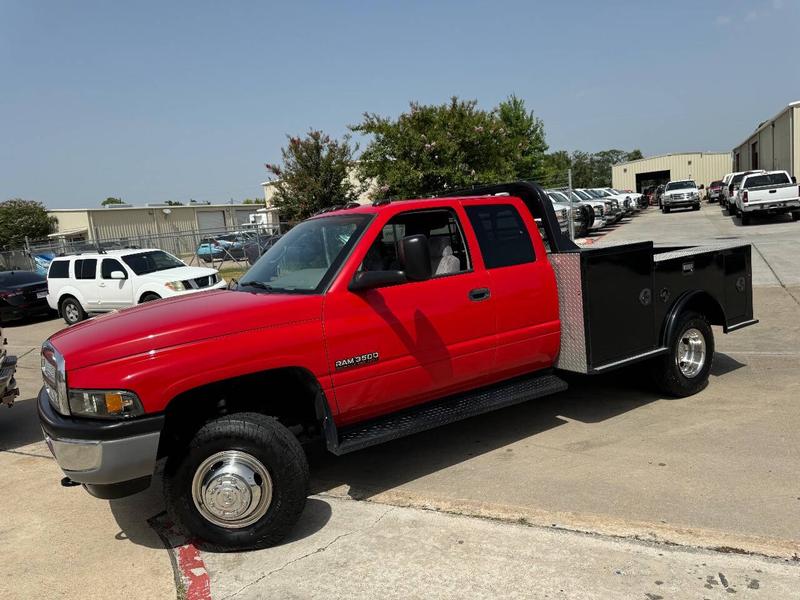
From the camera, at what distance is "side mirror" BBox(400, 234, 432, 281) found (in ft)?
12.5

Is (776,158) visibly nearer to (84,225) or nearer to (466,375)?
(466,375)

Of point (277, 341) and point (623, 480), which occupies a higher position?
point (277, 341)

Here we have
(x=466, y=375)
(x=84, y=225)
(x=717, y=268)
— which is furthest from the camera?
(x=84, y=225)

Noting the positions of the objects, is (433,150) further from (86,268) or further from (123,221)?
(123,221)

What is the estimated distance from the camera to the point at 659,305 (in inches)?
212

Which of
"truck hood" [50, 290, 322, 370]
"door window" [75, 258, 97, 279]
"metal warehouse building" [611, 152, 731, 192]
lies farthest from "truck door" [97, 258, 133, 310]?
"metal warehouse building" [611, 152, 731, 192]

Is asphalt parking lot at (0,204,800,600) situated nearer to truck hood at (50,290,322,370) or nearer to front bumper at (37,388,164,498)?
front bumper at (37,388,164,498)

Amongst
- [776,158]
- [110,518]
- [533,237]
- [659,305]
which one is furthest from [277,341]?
[776,158]

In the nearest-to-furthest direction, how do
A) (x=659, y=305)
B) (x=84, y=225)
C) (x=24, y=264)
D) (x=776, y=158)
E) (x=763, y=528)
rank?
(x=763, y=528)
(x=659, y=305)
(x=24, y=264)
(x=776, y=158)
(x=84, y=225)

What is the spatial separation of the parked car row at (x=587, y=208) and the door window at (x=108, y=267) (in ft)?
35.3

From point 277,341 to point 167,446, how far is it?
2.99ft

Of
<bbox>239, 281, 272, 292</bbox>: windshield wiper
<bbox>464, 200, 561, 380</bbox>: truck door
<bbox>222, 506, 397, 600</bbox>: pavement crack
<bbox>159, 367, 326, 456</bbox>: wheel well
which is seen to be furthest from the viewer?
<bbox>464, 200, 561, 380</bbox>: truck door

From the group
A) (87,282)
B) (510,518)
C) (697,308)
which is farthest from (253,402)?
(87,282)

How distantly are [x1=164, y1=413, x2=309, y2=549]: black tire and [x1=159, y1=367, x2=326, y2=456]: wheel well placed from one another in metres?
0.15
